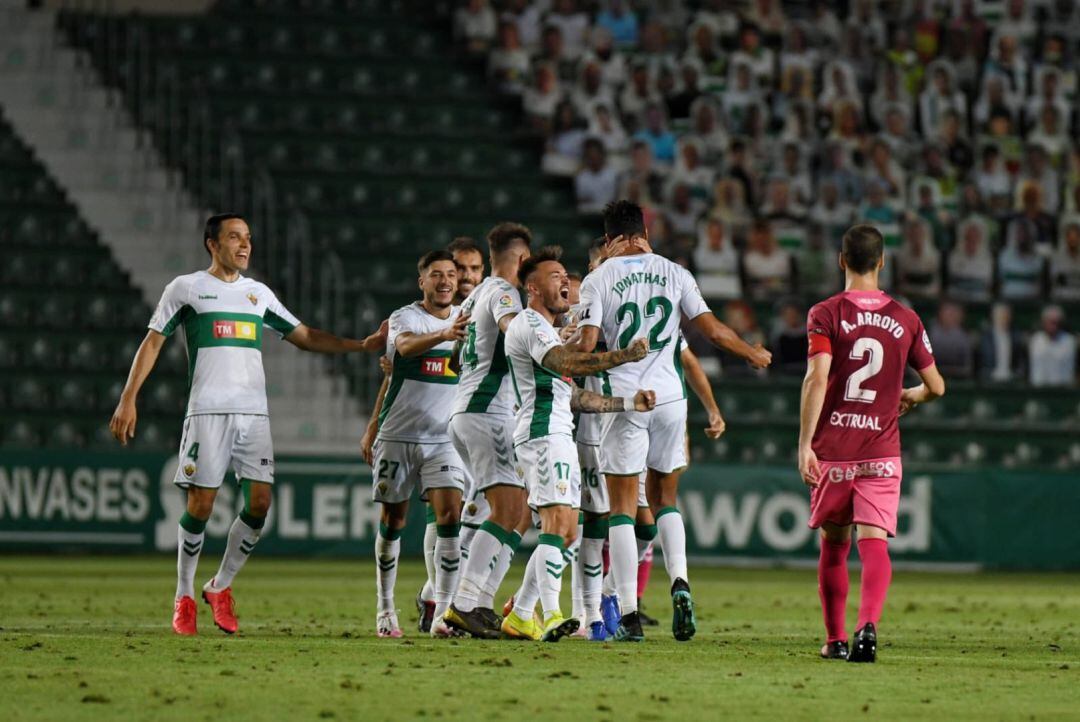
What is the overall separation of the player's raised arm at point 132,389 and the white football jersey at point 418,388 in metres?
1.42

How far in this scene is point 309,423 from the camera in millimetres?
22578

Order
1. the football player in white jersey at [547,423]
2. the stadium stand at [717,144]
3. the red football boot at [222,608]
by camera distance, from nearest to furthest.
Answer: the football player in white jersey at [547,423]
the red football boot at [222,608]
the stadium stand at [717,144]

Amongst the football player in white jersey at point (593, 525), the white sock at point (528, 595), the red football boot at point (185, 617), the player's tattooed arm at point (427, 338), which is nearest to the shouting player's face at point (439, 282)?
the player's tattooed arm at point (427, 338)

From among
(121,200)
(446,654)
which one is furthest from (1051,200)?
(446,654)

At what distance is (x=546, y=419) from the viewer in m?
10.3

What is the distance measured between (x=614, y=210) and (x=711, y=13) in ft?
55.7

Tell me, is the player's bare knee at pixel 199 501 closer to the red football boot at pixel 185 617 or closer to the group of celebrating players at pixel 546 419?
the group of celebrating players at pixel 546 419

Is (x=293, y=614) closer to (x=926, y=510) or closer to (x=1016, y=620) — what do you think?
(x=1016, y=620)

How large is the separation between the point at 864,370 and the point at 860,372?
0.07 ft

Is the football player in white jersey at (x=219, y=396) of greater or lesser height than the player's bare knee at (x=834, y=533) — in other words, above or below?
above

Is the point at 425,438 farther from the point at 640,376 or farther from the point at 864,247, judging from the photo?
the point at 864,247

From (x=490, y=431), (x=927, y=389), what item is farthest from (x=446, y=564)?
(x=927, y=389)

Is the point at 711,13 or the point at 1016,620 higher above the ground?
the point at 711,13

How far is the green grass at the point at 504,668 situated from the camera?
7422 mm
